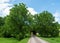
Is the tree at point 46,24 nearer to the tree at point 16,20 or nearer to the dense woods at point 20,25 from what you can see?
the dense woods at point 20,25

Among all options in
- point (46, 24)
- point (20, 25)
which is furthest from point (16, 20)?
point (46, 24)

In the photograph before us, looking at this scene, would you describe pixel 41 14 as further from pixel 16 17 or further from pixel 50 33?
pixel 16 17

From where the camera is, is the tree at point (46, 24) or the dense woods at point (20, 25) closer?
the dense woods at point (20, 25)

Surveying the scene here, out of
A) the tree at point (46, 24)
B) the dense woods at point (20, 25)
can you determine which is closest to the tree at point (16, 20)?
the dense woods at point (20, 25)

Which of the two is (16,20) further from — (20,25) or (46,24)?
(46,24)

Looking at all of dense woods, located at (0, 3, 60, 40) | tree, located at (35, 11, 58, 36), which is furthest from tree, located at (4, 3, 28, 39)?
tree, located at (35, 11, 58, 36)

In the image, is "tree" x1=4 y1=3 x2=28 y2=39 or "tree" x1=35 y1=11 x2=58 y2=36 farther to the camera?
"tree" x1=35 y1=11 x2=58 y2=36

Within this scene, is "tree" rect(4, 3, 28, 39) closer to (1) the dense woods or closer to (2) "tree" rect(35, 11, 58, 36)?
(1) the dense woods

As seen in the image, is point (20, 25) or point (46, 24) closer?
point (20, 25)

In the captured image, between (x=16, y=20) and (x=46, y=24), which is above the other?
(x=16, y=20)

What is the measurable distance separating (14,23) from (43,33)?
737 inches

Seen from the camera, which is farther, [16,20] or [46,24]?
[46,24]

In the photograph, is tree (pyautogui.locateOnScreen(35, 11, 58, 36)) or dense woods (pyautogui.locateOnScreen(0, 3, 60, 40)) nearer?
dense woods (pyautogui.locateOnScreen(0, 3, 60, 40))

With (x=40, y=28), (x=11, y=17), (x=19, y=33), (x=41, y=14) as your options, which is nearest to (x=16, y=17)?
(x=11, y=17)
